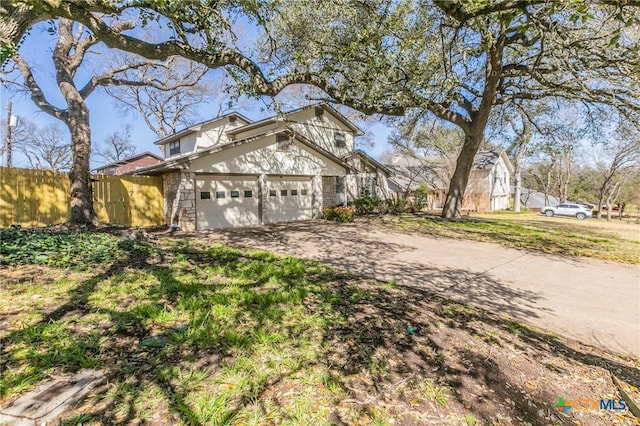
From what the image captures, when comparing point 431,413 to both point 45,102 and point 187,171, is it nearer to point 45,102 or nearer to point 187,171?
point 187,171

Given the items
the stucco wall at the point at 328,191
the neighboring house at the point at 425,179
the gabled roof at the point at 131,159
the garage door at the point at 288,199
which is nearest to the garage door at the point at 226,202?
the garage door at the point at 288,199

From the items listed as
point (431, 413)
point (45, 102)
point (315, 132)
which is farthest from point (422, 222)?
point (45, 102)

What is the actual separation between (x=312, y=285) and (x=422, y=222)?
10783 mm

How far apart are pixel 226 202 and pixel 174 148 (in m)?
10.4

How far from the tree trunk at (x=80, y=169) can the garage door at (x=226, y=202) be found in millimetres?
3570

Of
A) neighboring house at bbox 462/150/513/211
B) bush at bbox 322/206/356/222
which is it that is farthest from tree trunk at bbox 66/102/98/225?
neighboring house at bbox 462/150/513/211

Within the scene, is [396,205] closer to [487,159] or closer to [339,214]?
[339,214]

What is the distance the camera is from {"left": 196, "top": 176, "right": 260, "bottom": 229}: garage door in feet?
39.5

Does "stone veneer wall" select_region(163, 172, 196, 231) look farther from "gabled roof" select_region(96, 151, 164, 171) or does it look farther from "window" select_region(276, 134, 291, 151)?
"gabled roof" select_region(96, 151, 164, 171)

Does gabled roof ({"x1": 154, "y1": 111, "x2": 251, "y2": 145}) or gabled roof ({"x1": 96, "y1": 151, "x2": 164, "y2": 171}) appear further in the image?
gabled roof ({"x1": 96, "y1": 151, "x2": 164, "y2": 171})

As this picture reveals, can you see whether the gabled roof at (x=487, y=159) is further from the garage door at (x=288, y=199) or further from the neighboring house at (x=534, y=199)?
the garage door at (x=288, y=199)

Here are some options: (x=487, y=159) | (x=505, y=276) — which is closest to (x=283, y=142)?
(x=505, y=276)

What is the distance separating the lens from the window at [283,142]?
559 inches

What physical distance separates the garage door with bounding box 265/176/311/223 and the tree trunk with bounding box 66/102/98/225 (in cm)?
677
